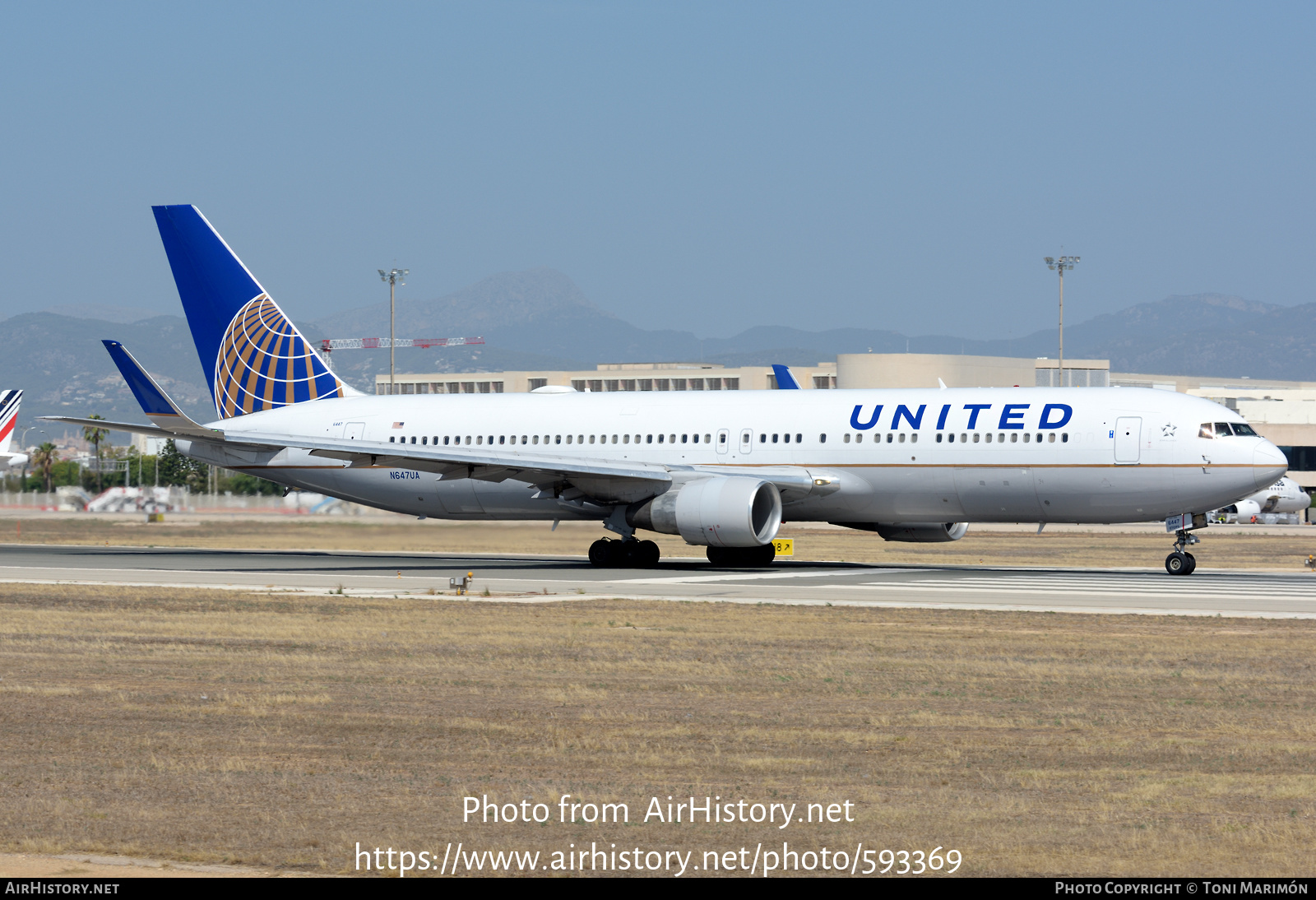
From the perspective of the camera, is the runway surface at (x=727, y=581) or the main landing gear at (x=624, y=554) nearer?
the runway surface at (x=727, y=581)

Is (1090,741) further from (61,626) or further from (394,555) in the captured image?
(394,555)

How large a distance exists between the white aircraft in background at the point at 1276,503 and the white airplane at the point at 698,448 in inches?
2306

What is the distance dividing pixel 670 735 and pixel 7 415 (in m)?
76.6

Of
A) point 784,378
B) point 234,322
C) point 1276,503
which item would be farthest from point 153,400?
point 1276,503

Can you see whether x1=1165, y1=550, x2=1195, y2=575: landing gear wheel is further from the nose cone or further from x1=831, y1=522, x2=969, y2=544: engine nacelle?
x1=831, y1=522, x2=969, y2=544: engine nacelle

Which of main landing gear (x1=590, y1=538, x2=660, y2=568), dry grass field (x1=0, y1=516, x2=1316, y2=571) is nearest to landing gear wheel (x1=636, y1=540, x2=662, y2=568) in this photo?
main landing gear (x1=590, y1=538, x2=660, y2=568)

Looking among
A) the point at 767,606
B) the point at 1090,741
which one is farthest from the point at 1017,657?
the point at 767,606

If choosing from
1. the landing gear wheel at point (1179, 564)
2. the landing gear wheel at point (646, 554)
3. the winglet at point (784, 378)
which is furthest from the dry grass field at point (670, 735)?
the winglet at point (784, 378)

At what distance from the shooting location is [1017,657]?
59.3 feet

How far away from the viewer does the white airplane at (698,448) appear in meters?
33.5

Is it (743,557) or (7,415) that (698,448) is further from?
(7,415)

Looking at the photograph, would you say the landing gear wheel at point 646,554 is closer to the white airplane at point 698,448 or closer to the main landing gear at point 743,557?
the white airplane at point 698,448

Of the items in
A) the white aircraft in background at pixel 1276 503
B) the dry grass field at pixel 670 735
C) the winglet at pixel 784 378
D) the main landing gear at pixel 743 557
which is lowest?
the dry grass field at pixel 670 735

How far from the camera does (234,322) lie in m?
43.6
